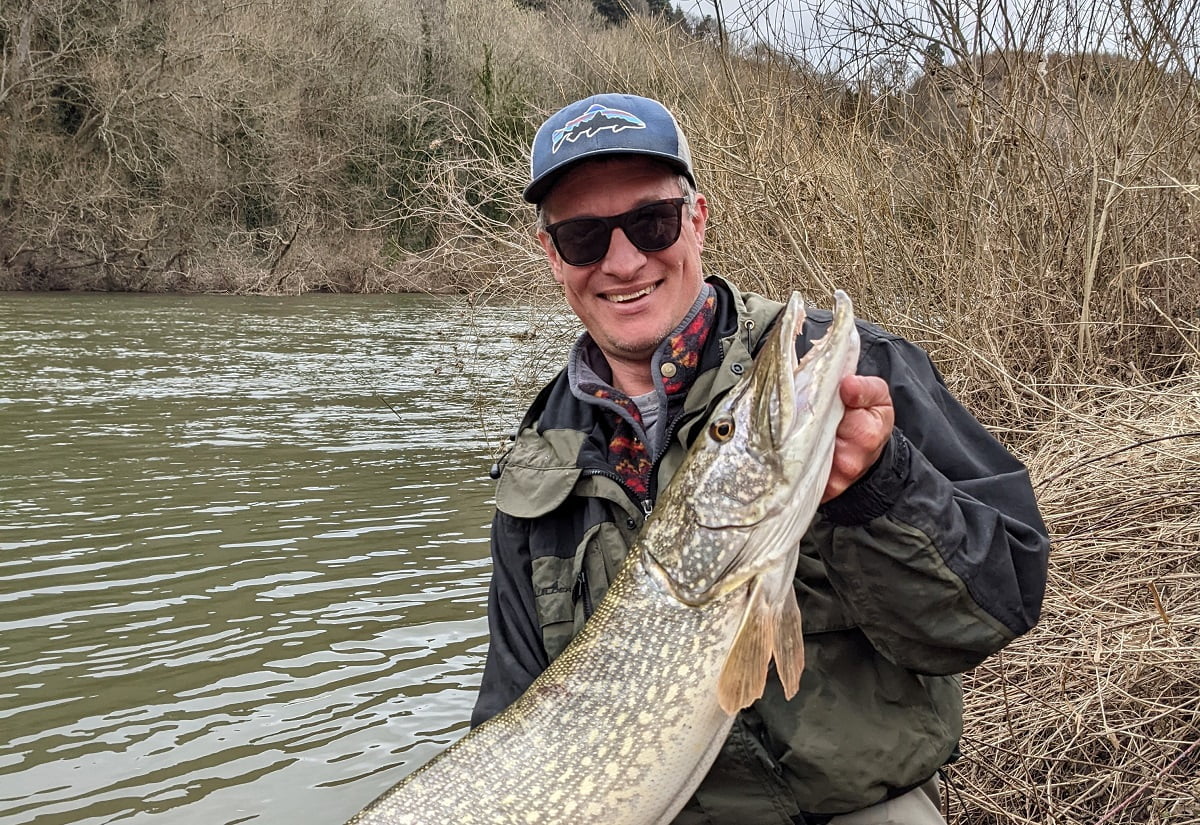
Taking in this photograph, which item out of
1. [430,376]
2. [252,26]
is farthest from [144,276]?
[430,376]

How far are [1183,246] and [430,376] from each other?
10102mm

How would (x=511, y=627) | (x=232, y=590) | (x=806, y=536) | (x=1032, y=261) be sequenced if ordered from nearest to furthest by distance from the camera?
1. (x=806, y=536)
2. (x=511, y=627)
3. (x=1032, y=261)
4. (x=232, y=590)

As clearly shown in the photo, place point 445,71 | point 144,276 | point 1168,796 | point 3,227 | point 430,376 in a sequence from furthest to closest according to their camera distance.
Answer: point 445,71
point 144,276
point 3,227
point 430,376
point 1168,796

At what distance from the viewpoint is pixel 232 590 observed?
6.04 metres

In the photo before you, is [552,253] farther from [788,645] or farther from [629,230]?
[788,645]

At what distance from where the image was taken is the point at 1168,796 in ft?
9.24

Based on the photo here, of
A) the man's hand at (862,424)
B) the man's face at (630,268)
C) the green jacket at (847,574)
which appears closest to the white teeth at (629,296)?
the man's face at (630,268)

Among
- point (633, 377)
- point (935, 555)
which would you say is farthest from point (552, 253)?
point (935, 555)

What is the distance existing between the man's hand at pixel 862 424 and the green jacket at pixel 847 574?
0.04m

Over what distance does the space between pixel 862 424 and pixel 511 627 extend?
1.21m

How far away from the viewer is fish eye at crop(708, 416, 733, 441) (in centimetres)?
202

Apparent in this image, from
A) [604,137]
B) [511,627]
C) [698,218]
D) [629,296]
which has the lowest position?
[511,627]

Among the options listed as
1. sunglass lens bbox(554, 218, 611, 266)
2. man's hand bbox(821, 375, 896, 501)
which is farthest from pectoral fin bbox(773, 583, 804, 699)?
sunglass lens bbox(554, 218, 611, 266)

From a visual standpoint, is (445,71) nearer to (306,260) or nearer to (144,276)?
(306,260)
